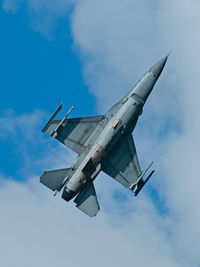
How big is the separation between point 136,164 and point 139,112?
5655mm

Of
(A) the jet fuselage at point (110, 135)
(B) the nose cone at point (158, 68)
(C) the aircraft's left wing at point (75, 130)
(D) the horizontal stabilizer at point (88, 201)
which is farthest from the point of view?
(B) the nose cone at point (158, 68)

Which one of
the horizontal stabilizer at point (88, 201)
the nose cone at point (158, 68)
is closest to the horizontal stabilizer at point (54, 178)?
the horizontal stabilizer at point (88, 201)

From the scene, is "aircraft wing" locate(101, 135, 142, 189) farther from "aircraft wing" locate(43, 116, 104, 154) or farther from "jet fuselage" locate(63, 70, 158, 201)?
"aircraft wing" locate(43, 116, 104, 154)

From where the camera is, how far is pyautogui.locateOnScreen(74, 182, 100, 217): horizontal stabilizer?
6106cm

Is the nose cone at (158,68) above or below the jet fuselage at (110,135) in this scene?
above

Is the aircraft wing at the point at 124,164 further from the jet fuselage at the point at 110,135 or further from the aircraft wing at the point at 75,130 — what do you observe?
the aircraft wing at the point at 75,130

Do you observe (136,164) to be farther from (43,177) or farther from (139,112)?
(43,177)

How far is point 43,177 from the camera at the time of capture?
61.3 meters

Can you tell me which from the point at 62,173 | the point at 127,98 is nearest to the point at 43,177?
the point at 62,173

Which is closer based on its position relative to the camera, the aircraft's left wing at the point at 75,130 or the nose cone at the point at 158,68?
the aircraft's left wing at the point at 75,130

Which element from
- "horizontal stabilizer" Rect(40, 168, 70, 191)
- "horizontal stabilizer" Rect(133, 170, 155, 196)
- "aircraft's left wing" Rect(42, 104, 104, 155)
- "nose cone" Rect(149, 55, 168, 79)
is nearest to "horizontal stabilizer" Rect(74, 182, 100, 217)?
"horizontal stabilizer" Rect(40, 168, 70, 191)

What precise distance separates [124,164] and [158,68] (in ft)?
34.2

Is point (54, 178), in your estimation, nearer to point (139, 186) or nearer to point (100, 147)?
point (100, 147)

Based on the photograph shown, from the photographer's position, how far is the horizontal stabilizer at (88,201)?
61.1m
